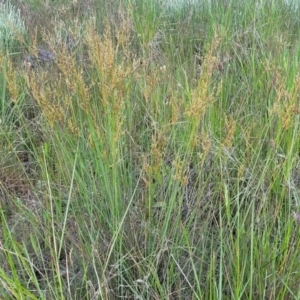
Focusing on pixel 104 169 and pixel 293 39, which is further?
pixel 293 39

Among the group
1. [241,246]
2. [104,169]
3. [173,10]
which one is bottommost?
[241,246]

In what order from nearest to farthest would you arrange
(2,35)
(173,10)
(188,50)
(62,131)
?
1. (62,131)
2. (188,50)
3. (2,35)
4. (173,10)

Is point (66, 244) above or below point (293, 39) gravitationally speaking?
below

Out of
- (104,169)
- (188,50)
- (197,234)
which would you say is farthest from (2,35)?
(197,234)

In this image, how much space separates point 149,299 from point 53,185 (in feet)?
1.88

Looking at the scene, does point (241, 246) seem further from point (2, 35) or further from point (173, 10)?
point (173, 10)

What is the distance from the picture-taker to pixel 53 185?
166cm

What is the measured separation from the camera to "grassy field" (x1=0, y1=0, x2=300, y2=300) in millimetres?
1203

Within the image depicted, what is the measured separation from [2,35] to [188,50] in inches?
44.6

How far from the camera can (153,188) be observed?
4.54 ft

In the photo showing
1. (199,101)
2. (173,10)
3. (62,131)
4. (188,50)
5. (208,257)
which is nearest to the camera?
(199,101)

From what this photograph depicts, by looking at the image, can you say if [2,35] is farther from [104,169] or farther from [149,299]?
[149,299]

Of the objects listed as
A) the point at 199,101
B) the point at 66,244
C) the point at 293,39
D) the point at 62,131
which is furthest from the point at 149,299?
the point at 293,39

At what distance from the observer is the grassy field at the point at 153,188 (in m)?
1.20
